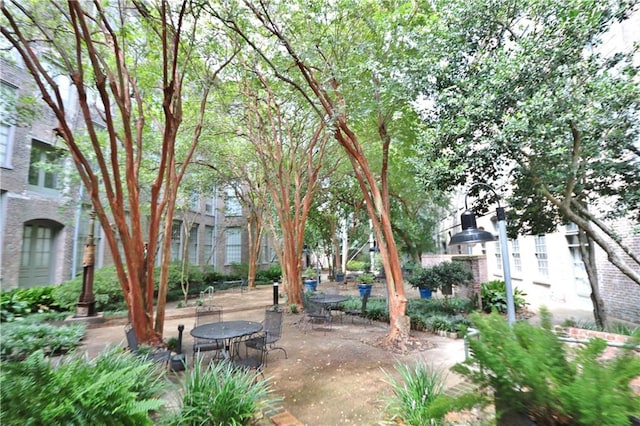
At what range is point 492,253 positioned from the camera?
628 inches

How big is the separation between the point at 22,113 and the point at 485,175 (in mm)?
9440

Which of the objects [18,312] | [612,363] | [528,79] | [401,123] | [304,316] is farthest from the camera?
[304,316]

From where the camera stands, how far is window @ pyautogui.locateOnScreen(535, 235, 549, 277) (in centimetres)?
1173

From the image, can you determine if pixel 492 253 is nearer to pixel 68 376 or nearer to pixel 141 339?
pixel 141 339

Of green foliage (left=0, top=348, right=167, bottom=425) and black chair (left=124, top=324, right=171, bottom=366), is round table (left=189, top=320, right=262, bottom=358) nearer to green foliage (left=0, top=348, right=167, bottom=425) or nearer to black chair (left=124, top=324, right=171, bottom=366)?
black chair (left=124, top=324, right=171, bottom=366)

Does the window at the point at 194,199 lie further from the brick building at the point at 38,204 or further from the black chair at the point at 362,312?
the black chair at the point at 362,312

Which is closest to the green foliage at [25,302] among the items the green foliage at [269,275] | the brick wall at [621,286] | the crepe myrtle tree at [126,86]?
the crepe myrtle tree at [126,86]

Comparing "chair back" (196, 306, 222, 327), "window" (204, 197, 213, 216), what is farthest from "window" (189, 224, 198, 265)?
"chair back" (196, 306, 222, 327)

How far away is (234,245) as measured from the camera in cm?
2481

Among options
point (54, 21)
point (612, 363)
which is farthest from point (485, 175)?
point (54, 21)

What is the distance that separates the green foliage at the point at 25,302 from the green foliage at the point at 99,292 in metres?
0.30

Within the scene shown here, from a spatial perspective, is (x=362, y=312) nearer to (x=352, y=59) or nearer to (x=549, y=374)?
(x=352, y=59)

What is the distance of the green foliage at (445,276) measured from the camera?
9156 mm

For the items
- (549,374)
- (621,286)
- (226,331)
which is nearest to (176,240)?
(226,331)
